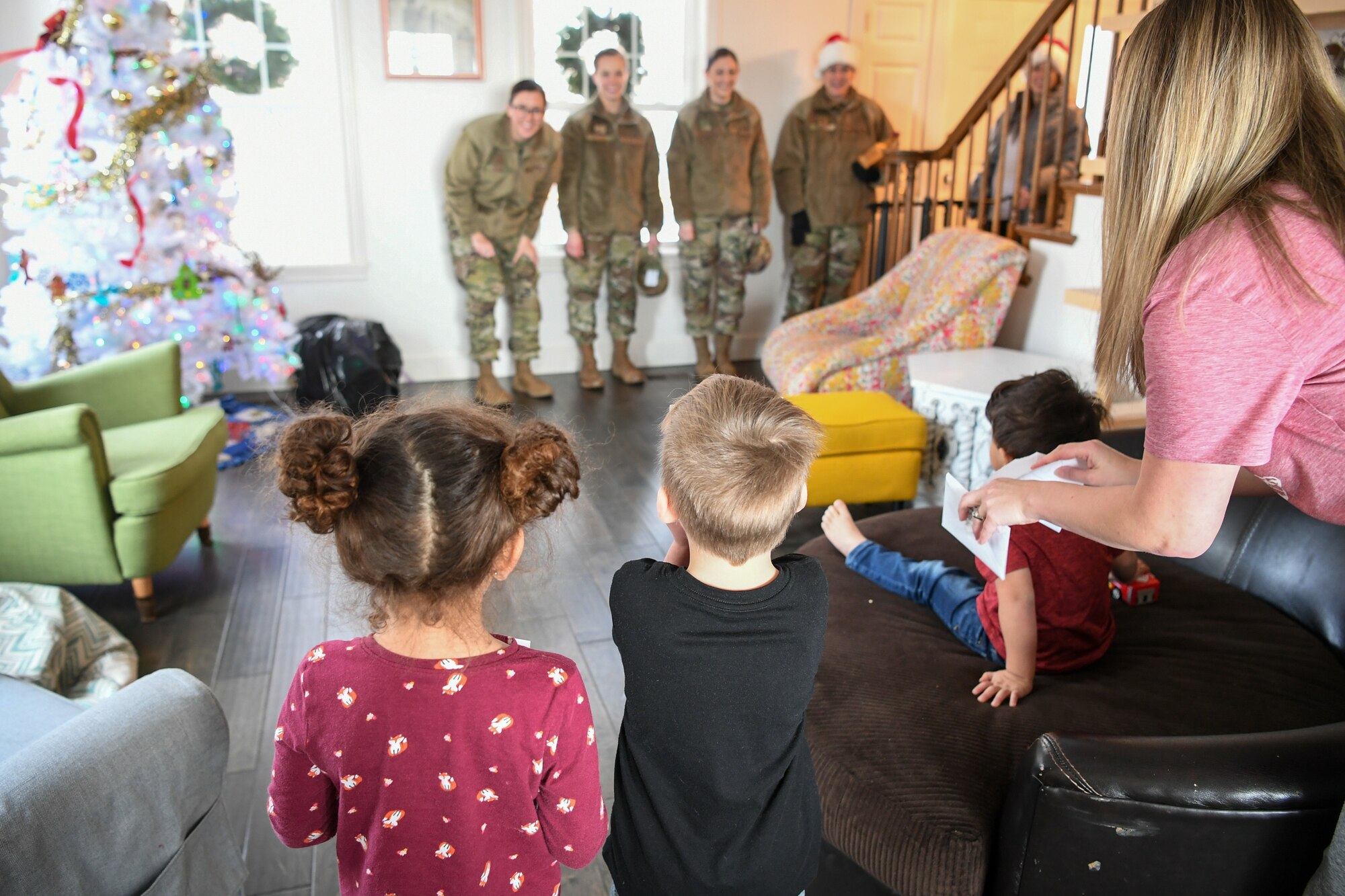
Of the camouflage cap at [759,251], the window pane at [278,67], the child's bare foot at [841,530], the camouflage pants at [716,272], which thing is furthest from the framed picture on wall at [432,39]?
the child's bare foot at [841,530]

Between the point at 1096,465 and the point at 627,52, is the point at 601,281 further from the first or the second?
the point at 1096,465

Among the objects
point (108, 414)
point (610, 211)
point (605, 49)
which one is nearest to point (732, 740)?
point (108, 414)

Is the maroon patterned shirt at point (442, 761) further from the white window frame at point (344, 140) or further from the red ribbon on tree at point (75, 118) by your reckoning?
the white window frame at point (344, 140)

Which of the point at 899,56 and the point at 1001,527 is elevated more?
the point at 899,56

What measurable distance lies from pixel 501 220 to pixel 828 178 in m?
1.80

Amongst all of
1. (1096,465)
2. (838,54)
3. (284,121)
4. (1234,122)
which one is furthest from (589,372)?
(1234,122)

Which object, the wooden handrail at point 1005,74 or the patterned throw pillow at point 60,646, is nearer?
the patterned throw pillow at point 60,646

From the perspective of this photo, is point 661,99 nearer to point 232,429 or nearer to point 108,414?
point 232,429

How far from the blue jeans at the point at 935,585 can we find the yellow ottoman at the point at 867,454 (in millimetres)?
906

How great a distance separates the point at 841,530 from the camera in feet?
7.38

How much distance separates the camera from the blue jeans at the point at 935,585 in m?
1.88

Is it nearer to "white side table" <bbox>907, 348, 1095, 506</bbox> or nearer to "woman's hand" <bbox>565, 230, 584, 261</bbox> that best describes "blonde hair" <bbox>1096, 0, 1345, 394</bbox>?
"white side table" <bbox>907, 348, 1095, 506</bbox>

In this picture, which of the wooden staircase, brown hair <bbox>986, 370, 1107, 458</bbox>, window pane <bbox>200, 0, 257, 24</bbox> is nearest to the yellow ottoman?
the wooden staircase

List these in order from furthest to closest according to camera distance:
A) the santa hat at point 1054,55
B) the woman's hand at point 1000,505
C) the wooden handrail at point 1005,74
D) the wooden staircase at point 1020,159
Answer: the santa hat at point 1054,55 < the wooden handrail at point 1005,74 < the wooden staircase at point 1020,159 < the woman's hand at point 1000,505
